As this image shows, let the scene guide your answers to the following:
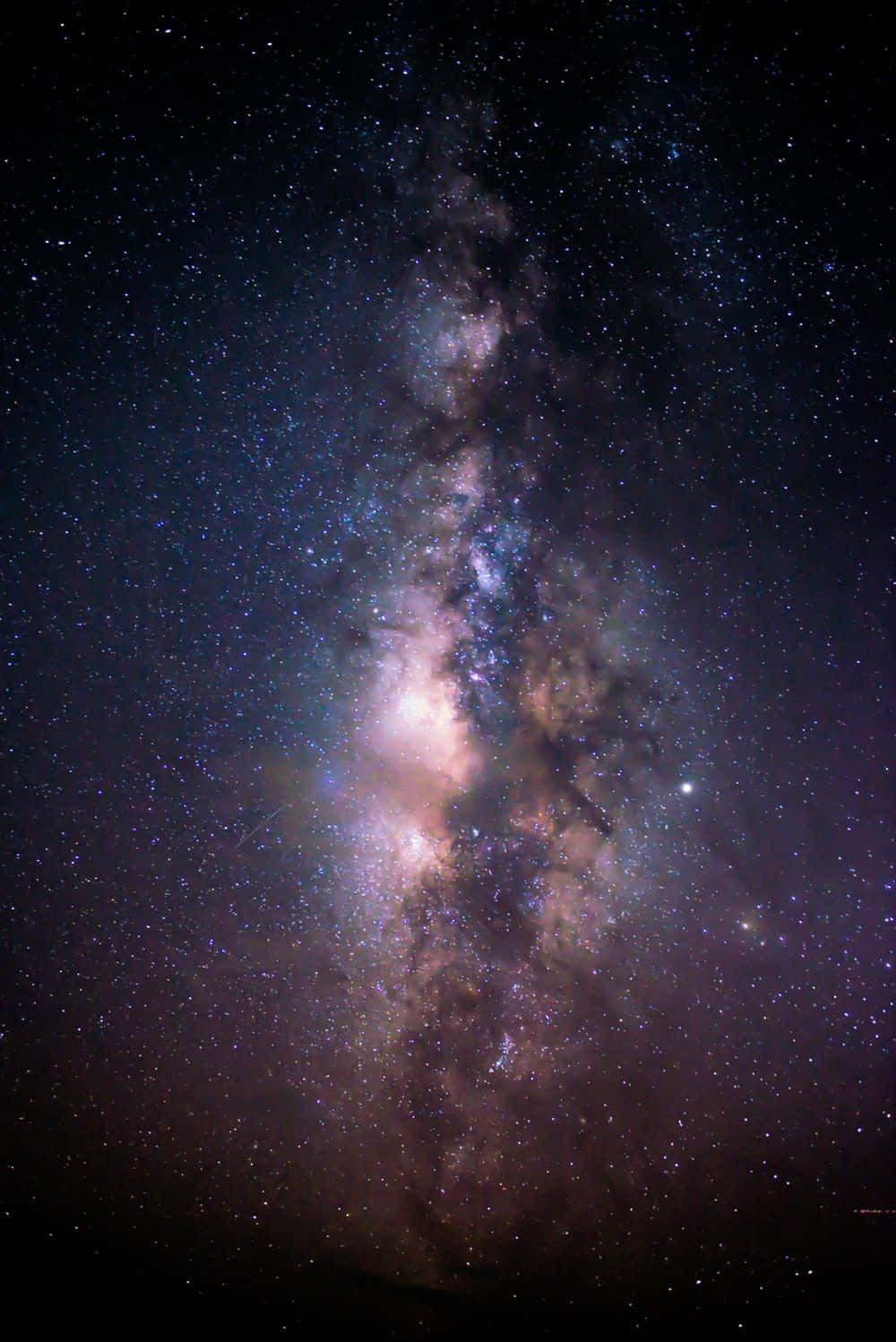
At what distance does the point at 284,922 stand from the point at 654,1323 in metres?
3.76

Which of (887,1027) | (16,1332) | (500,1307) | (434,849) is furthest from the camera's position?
(16,1332)

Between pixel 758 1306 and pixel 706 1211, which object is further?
pixel 758 1306

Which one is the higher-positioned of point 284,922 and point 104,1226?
point 284,922

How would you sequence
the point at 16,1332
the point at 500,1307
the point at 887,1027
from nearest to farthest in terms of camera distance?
1. the point at 887,1027
2. the point at 500,1307
3. the point at 16,1332

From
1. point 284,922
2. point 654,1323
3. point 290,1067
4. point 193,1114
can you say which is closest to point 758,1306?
point 654,1323

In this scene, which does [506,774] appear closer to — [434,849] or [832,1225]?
[434,849]

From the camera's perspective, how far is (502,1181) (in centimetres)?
277

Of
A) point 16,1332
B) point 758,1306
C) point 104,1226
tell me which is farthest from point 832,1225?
point 16,1332

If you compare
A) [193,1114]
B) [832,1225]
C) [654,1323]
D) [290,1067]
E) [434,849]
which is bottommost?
[654,1323]

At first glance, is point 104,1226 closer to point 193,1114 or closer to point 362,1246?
point 193,1114

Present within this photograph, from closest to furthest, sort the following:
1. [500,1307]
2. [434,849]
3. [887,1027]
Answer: [434,849] < [887,1027] < [500,1307]

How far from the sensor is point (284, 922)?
8.79 feet

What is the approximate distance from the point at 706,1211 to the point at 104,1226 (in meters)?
3.59

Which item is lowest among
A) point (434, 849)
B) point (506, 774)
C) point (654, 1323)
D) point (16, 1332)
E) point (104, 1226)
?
point (16, 1332)
